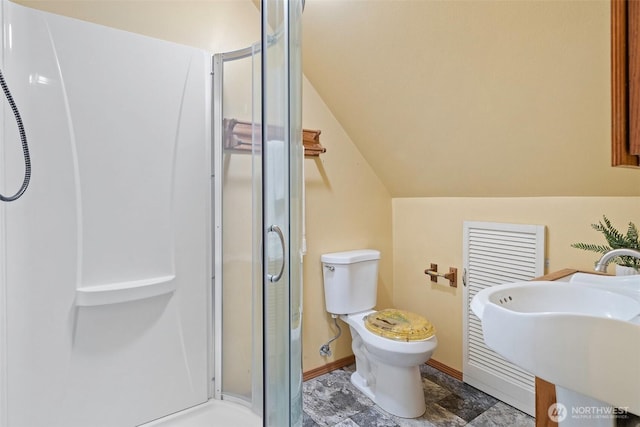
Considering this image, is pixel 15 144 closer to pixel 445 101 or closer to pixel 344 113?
pixel 344 113

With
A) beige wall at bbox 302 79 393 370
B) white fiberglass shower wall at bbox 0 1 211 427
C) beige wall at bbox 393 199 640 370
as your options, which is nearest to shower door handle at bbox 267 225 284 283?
white fiberglass shower wall at bbox 0 1 211 427

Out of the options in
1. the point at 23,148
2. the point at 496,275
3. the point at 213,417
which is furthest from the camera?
the point at 496,275

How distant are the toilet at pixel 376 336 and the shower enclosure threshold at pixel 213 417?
67 cm

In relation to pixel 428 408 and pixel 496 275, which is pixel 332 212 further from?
pixel 428 408

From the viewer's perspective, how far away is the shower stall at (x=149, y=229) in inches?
41.0

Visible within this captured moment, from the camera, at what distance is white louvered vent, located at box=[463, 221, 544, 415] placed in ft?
5.31

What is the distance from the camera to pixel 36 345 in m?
1.23

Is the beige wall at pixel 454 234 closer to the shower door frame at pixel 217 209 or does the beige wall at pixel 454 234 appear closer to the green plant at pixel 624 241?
the green plant at pixel 624 241

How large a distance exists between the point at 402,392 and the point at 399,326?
324mm

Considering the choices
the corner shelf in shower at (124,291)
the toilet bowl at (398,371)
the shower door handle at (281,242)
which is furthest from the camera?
the toilet bowl at (398,371)

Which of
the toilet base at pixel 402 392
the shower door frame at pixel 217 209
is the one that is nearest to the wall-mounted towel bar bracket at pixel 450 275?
the toilet base at pixel 402 392

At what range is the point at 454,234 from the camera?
198 cm

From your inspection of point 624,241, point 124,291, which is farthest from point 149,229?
point 624,241

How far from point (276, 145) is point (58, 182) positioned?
93 cm
